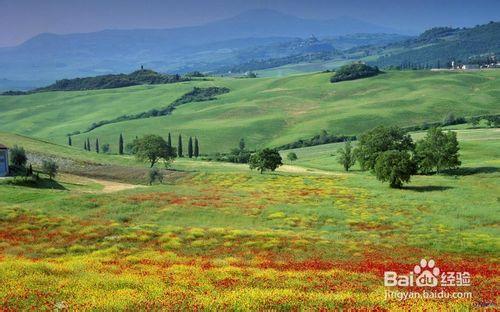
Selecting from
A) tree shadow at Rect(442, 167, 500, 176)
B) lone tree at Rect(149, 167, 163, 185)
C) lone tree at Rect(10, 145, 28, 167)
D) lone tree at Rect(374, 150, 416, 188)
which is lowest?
tree shadow at Rect(442, 167, 500, 176)

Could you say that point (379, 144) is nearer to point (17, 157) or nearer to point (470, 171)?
point (470, 171)

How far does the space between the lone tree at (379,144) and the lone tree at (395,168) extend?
21179mm

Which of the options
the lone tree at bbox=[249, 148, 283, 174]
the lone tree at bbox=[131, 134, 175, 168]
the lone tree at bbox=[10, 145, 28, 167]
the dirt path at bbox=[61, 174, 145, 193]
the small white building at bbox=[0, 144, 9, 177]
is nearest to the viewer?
the small white building at bbox=[0, 144, 9, 177]

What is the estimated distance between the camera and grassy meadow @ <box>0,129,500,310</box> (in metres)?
24.3

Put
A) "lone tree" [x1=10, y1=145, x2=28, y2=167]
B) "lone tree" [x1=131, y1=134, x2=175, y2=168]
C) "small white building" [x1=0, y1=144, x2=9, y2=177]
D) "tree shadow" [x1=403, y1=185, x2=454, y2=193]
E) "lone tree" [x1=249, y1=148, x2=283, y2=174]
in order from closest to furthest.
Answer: "tree shadow" [x1=403, y1=185, x2=454, y2=193], "small white building" [x1=0, y1=144, x2=9, y2=177], "lone tree" [x1=10, y1=145, x2=28, y2=167], "lone tree" [x1=249, y1=148, x2=283, y2=174], "lone tree" [x1=131, y1=134, x2=175, y2=168]

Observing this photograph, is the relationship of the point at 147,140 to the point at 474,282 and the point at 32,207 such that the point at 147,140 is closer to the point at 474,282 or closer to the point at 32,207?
the point at 32,207

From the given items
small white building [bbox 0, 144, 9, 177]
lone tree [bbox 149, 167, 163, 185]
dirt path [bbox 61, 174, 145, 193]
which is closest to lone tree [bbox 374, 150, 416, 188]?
lone tree [bbox 149, 167, 163, 185]

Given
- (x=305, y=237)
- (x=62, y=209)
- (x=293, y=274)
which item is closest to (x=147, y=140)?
(x=62, y=209)

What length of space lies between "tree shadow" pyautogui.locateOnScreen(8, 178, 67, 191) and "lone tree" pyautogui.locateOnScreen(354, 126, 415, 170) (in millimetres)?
68905

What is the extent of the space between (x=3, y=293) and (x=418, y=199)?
69686 mm

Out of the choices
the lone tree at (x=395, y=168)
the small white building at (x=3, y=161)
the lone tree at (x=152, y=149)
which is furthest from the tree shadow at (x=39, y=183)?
the lone tree at (x=395, y=168)

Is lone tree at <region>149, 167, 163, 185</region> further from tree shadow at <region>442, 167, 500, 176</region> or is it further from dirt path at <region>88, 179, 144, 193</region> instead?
tree shadow at <region>442, 167, 500, 176</region>

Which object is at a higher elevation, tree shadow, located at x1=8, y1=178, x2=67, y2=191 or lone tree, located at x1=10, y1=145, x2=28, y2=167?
lone tree, located at x1=10, y1=145, x2=28, y2=167

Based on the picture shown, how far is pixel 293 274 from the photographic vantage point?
32375 millimetres
